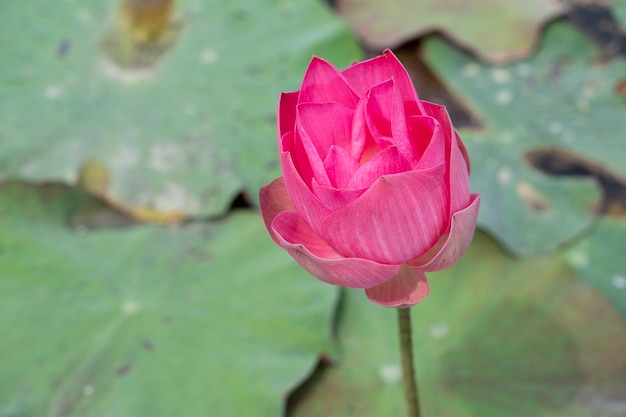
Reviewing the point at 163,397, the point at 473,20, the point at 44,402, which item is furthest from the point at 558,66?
the point at 44,402

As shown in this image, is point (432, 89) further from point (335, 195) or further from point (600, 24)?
point (335, 195)

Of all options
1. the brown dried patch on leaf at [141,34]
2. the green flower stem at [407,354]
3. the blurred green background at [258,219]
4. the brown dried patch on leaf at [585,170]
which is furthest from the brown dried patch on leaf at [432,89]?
the green flower stem at [407,354]

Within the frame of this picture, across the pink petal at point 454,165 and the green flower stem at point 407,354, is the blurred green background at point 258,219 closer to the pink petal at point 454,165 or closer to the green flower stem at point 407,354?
the green flower stem at point 407,354

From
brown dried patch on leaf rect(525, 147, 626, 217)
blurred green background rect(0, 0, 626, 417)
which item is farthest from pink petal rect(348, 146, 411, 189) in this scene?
brown dried patch on leaf rect(525, 147, 626, 217)

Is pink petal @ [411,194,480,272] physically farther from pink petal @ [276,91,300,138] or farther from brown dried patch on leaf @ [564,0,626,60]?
brown dried patch on leaf @ [564,0,626,60]

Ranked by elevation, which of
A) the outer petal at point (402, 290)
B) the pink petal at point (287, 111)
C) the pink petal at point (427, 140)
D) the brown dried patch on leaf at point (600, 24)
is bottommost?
the brown dried patch on leaf at point (600, 24)
